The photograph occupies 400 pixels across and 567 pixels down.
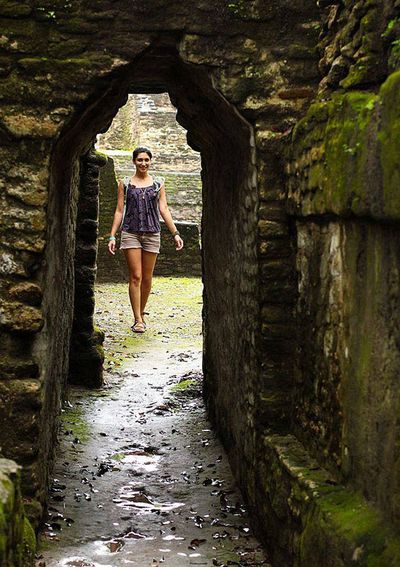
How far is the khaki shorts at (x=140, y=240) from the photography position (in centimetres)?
819

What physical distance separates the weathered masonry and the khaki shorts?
3.11 metres

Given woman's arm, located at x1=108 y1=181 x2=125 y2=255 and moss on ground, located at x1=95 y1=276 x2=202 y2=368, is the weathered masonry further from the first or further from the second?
moss on ground, located at x1=95 y1=276 x2=202 y2=368

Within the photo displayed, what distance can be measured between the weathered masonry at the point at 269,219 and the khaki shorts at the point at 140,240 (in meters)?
Answer: 3.11

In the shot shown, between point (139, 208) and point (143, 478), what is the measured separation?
3540 mm

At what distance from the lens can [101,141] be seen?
88.7ft

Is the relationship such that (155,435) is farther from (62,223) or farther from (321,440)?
(321,440)

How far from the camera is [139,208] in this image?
810 cm

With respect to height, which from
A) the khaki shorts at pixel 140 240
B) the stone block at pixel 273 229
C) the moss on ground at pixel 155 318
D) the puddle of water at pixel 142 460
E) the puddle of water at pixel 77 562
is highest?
the stone block at pixel 273 229

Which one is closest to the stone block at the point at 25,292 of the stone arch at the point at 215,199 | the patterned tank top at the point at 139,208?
the stone arch at the point at 215,199

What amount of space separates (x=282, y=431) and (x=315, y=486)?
0.89 m

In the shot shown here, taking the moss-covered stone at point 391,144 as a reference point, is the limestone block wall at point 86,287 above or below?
below

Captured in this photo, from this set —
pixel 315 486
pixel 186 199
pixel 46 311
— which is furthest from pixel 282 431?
pixel 186 199

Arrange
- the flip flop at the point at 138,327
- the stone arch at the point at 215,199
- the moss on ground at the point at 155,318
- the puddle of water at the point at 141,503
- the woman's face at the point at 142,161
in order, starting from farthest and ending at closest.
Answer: the moss on ground at the point at 155,318, the flip flop at the point at 138,327, the woman's face at the point at 142,161, the puddle of water at the point at 141,503, the stone arch at the point at 215,199

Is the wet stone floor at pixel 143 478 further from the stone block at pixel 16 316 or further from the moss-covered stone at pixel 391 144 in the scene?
the moss-covered stone at pixel 391 144
